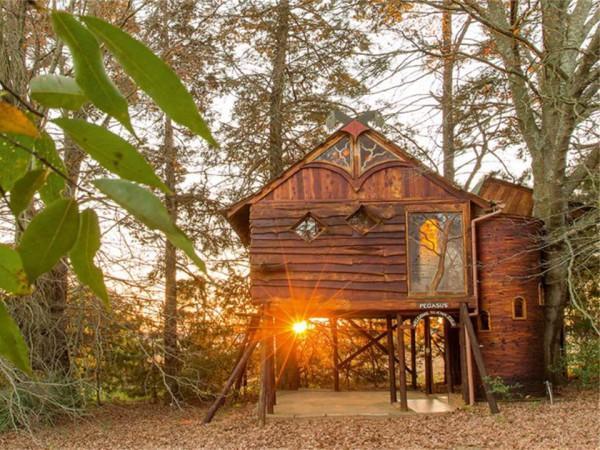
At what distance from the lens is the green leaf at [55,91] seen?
1.44 ft

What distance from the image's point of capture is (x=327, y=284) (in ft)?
40.0

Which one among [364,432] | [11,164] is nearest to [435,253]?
[364,432]

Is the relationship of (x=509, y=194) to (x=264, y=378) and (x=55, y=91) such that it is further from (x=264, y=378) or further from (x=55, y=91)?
(x=55, y=91)

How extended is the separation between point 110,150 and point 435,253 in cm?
1194

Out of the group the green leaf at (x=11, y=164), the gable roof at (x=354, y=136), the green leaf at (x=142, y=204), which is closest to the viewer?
the green leaf at (x=142, y=204)

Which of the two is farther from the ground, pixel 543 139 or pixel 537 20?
pixel 537 20

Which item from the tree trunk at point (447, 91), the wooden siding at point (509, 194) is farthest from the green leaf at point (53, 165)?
the wooden siding at point (509, 194)

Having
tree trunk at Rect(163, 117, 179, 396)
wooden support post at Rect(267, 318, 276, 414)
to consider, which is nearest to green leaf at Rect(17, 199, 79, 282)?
wooden support post at Rect(267, 318, 276, 414)

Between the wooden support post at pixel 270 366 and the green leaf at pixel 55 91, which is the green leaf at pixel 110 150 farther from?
the wooden support post at pixel 270 366

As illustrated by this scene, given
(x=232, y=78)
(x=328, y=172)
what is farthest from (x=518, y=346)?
(x=232, y=78)

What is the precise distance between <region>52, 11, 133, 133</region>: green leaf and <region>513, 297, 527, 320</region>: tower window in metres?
12.8

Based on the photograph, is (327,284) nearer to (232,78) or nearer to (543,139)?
(543,139)

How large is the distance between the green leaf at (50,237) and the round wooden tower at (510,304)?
12.3 m

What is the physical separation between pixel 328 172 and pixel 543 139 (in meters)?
3.80
